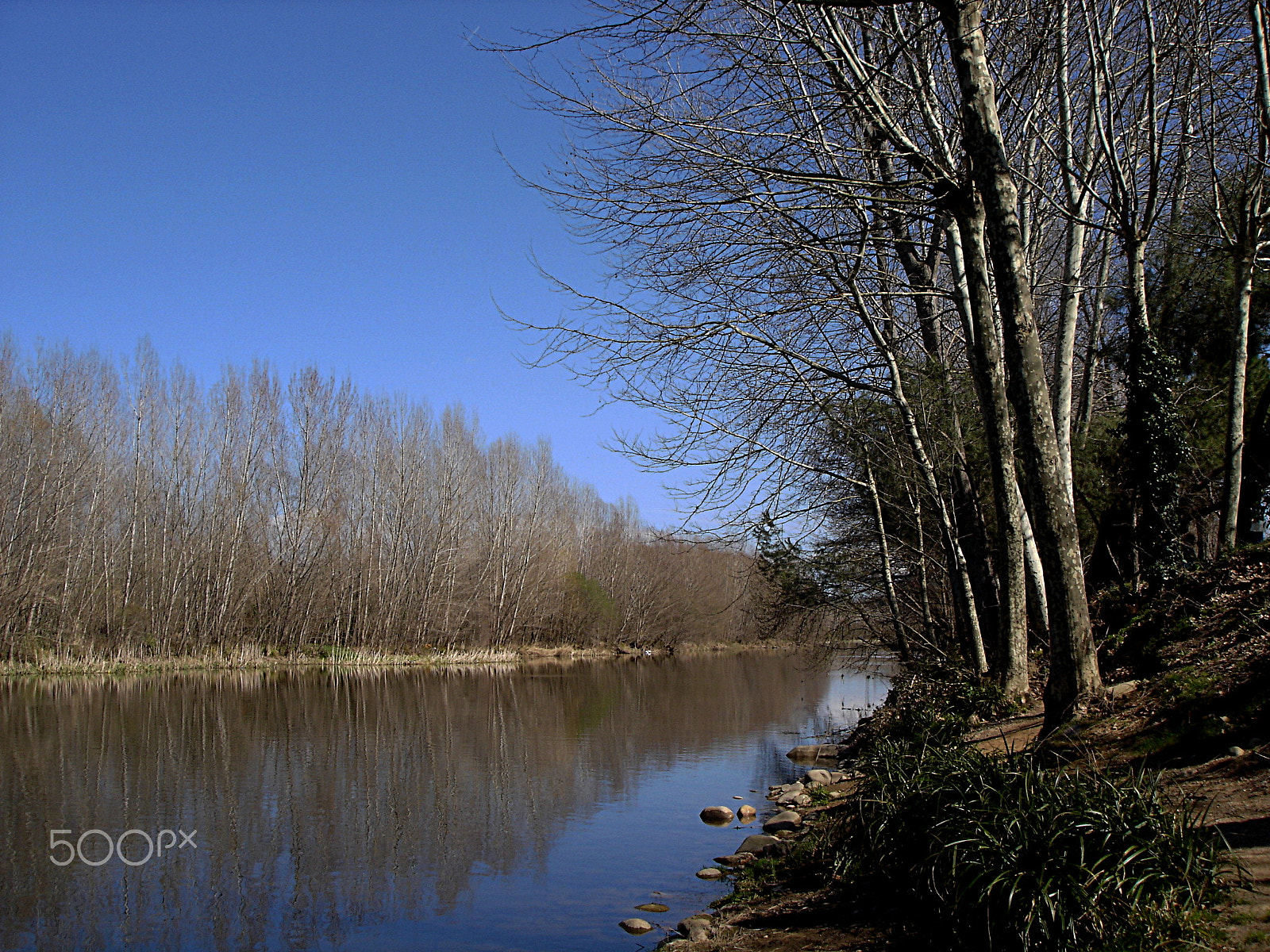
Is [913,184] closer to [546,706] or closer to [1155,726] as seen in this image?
[1155,726]

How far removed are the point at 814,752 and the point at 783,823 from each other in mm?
6261

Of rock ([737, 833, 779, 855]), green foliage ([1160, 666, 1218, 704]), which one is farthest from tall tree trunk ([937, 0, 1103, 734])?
rock ([737, 833, 779, 855])

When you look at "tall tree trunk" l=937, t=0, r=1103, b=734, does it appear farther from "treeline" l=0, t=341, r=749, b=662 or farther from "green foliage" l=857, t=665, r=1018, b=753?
"treeline" l=0, t=341, r=749, b=662

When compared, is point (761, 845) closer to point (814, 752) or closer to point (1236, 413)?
point (814, 752)

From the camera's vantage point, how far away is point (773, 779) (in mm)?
13844

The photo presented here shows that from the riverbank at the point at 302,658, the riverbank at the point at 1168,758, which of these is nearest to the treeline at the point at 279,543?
the riverbank at the point at 302,658

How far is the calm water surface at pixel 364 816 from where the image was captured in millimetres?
7680

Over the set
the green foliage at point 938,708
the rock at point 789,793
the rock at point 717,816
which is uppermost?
the green foliage at point 938,708

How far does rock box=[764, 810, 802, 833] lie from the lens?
31.6ft

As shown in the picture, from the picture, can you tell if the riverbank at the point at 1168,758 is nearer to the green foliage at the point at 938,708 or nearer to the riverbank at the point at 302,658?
the green foliage at the point at 938,708

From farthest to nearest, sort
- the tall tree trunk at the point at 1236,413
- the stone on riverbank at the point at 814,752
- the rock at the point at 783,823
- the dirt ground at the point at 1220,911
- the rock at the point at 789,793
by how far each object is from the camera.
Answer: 1. the stone on riverbank at the point at 814,752
2. the rock at the point at 789,793
3. the tall tree trunk at the point at 1236,413
4. the rock at the point at 783,823
5. the dirt ground at the point at 1220,911

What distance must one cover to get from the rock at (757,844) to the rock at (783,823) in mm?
312

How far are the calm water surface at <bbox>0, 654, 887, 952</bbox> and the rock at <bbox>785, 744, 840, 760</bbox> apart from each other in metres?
→ 0.44

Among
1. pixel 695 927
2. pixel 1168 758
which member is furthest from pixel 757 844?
pixel 1168 758
